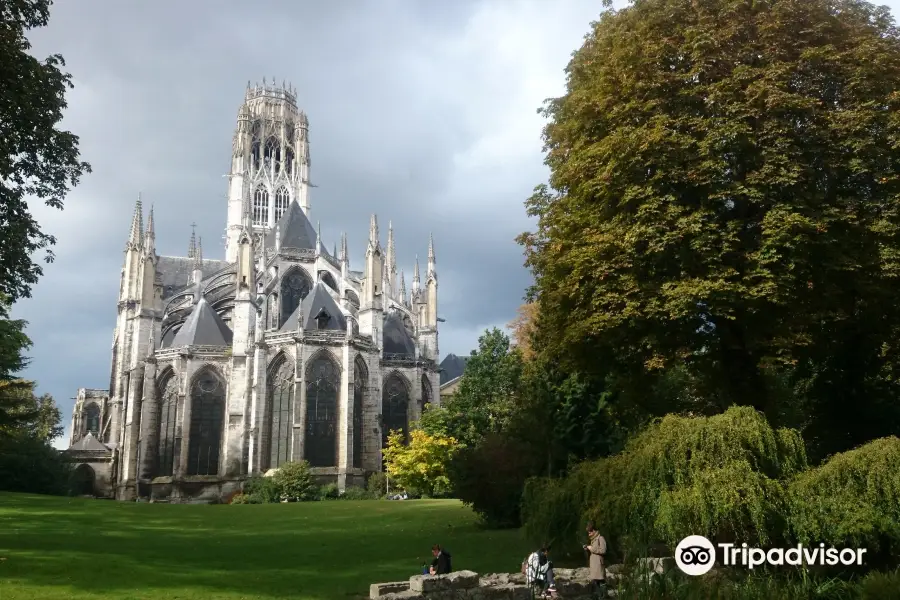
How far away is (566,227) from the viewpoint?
20.6 metres

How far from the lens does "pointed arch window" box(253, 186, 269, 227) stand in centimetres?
8931

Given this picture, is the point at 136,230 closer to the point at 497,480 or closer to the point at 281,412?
the point at 281,412

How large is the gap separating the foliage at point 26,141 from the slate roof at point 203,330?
36.6 m

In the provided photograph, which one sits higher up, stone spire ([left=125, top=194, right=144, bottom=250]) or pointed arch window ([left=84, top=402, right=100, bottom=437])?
stone spire ([left=125, top=194, right=144, bottom=250])

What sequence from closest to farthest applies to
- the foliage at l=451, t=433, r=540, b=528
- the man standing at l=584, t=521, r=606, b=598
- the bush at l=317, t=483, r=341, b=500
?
the man standing at l=584, t=521, r=606, b=598 < the foliage at l=451, t=433, r=540, b=528 < the bush at l=317, t=483, r=341, b=500

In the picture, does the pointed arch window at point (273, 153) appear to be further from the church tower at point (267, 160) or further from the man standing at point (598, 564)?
the man standing at point (598, 564)

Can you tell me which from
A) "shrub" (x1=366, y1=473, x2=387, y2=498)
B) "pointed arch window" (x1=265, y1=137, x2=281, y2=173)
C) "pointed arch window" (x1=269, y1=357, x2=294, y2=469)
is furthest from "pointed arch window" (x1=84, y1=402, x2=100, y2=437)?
"shrub" (x1=366, y1=473, x2=387, y2=498)

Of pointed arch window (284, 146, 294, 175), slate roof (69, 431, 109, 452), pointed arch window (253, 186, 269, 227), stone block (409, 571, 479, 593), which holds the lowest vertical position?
stone block (409, 571, 479, 593)

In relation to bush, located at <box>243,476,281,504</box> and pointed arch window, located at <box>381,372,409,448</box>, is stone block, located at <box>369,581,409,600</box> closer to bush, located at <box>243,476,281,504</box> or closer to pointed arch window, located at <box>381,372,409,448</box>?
bush, located at <box>243,476,281,504</box>

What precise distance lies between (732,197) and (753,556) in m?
8.37

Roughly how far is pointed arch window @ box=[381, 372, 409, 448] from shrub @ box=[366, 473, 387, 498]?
5.24 metres

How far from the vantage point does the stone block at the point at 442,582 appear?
12.8 metres

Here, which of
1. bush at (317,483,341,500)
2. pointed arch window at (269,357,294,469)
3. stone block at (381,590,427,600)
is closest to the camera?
stone block at (381,590,427,600)

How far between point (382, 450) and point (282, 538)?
2745 cm
